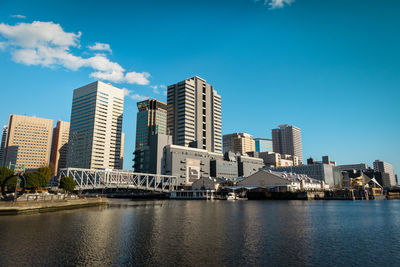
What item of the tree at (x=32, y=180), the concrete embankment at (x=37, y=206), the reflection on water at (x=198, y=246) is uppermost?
the tree at (x=32, y=180)

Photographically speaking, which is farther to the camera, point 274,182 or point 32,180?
point 274,182

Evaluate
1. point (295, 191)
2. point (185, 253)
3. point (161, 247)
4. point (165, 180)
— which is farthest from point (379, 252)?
point (165, 180)

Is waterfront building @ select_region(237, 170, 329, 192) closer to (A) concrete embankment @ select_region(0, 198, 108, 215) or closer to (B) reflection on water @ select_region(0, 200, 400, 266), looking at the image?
(A) concrete embankment @ select_region(0, 198, 108, 215)

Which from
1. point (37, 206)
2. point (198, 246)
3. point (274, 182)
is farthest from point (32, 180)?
point (274, 182)

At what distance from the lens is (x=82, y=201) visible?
88.9 m

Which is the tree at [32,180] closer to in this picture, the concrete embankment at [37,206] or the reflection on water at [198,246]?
the concrete embankment at [37,206]

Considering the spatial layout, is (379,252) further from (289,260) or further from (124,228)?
(124,228)

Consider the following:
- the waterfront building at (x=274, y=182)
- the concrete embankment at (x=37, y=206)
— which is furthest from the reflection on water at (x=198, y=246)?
the waterfront building at (x=274, y=182)

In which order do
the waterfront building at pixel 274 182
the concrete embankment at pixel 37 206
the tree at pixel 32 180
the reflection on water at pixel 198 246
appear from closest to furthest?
1. the reflection on water at pixel 198 246
2. the concrete embankment at pixel 37 206
3. the tree at pixel 32 180
4. the waterfront building at pixel 274 182

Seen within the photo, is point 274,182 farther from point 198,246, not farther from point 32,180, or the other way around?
point 198,246

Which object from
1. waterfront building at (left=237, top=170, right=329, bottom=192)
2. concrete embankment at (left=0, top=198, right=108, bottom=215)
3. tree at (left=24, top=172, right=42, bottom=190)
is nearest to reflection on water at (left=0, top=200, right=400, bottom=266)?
concrete embankment at (left=0, top=198, right=108, bottom=215)

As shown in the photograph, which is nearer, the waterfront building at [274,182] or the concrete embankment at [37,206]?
the concrete embankment at [37,206]

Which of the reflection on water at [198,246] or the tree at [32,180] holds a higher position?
the tree at [32,180]

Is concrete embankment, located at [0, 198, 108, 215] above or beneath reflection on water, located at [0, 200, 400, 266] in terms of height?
above
